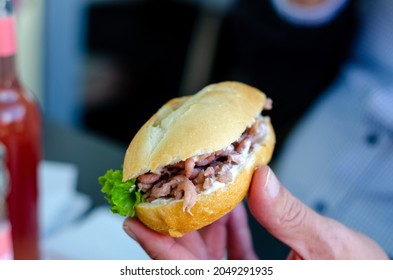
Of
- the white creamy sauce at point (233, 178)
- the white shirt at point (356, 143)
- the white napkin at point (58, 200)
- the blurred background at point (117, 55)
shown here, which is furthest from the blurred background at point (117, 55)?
the white creamy sauce at point (233, 178)

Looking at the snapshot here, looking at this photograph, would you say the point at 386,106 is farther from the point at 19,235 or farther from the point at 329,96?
the point at 19,235

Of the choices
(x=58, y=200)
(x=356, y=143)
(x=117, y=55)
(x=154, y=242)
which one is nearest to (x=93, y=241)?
(x=58, y=200)

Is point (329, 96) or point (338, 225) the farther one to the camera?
point (329, 96)

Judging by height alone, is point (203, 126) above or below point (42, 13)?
above

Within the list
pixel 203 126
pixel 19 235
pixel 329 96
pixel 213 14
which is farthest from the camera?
pixel 213 14

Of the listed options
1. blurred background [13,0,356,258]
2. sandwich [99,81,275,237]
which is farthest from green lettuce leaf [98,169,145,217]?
blurred background [13,0,356,258]

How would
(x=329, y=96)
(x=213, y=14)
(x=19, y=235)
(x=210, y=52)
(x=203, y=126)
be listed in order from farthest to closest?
1. (x=213, y=14)
2. (x=210, y=52)
3. (x=329, y=96)
4. (x=19, y=235)
5. (x=203, y=126)

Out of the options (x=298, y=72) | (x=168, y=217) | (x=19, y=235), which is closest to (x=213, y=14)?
(x=298, y=72)
